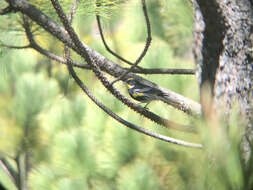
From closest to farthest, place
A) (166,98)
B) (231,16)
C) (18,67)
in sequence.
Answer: (231,16) → (166,98) → (18,67)

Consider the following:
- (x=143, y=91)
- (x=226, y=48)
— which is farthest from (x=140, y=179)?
(x=226, y=48)

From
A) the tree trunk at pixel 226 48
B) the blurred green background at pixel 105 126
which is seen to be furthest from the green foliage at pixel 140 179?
the tree trunk at pixel 226 48

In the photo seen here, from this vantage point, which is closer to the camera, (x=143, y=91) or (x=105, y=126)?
(x=143, y=91)

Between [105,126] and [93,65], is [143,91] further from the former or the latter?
[105,126]

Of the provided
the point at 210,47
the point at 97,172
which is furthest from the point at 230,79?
the point at 97,172

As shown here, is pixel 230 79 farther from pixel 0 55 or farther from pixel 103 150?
pixel 103 150

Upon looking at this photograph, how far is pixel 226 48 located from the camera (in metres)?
0.45

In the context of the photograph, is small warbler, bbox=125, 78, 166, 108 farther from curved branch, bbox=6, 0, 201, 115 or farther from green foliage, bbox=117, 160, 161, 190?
green foliage, bbox=117, 160, 161, 190

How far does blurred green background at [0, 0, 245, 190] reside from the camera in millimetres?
715

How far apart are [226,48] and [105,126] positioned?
781 mm

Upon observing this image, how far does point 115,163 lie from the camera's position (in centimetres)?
103

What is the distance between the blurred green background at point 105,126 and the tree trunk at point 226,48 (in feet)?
0.24

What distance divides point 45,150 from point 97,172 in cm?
67

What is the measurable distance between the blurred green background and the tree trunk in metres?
0.07
